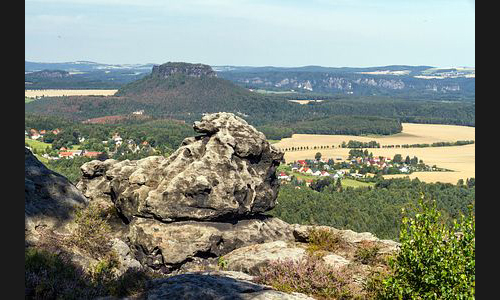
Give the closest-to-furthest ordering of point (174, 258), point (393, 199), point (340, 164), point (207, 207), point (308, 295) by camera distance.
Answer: point (308, 295) < point (174, 258) < point (207, 207) < point (393, 199) < point (340, 164)

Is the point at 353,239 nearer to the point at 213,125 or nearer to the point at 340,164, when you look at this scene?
the point at 213,125

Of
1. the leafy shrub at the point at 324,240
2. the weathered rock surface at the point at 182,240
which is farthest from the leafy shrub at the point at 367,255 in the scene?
the weathered rock surface at the point at 182,240

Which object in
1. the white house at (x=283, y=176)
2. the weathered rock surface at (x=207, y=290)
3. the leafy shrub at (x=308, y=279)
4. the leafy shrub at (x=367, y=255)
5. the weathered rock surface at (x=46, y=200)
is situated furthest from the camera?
the white house at (x=283, y=176)

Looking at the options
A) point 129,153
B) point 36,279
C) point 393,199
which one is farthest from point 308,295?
point 129,153

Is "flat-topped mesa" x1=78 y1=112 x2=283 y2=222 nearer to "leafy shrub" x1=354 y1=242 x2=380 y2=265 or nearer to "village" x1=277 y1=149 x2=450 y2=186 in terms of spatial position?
"leafy shrub" x1=354 y1=242 x2=380 y2=265

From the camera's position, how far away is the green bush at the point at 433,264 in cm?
1277

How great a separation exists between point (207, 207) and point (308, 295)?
54.0 feet

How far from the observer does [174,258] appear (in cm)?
2806

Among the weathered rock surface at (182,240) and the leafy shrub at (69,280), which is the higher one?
the leafy shrub at (69,280)

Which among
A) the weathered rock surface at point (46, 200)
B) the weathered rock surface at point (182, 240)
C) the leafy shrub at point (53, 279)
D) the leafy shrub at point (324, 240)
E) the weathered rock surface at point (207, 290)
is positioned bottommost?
the weathered rock surface at point (182, 240)

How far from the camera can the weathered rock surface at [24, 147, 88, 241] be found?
770 inches

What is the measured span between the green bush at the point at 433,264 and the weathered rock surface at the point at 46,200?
47.1 ft

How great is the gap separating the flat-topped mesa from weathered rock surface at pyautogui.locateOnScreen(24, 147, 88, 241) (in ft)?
24.5

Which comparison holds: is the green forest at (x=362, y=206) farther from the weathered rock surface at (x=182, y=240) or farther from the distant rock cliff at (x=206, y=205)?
the weathered rock surface at (x=182, y=240)
